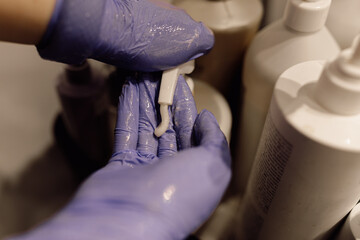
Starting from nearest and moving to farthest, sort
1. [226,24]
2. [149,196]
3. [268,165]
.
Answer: [149,196], [268,165], [226,24]

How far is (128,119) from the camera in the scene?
43cm

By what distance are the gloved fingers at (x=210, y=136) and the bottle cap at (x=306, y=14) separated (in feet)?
0.59

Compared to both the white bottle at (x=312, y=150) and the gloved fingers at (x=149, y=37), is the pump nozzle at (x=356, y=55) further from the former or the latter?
the gloved fingers at (x=149, y=37)

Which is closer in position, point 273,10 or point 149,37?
point 149,37

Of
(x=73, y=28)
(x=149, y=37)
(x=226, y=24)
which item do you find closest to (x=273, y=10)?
(x=226, y=24)

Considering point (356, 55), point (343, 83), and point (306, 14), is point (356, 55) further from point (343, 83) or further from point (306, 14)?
point (306, 14)

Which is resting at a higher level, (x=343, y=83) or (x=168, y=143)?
(x=343, y=83)

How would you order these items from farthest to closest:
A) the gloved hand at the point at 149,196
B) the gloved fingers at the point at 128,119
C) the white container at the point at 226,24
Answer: the white container at the point at 226,24, the gloved fingers at the point at 128,119, the gloved hand at the point at 149,196

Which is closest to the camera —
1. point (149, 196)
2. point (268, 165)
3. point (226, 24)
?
point (149, 196)

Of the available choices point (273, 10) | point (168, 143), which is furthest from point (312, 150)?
point (273, 10)

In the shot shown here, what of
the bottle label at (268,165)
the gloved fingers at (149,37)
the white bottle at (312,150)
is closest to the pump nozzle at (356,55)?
the white bottle at (312,150)

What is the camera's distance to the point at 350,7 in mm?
495

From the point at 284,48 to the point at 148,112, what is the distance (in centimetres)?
22

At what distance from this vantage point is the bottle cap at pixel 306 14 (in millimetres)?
422
